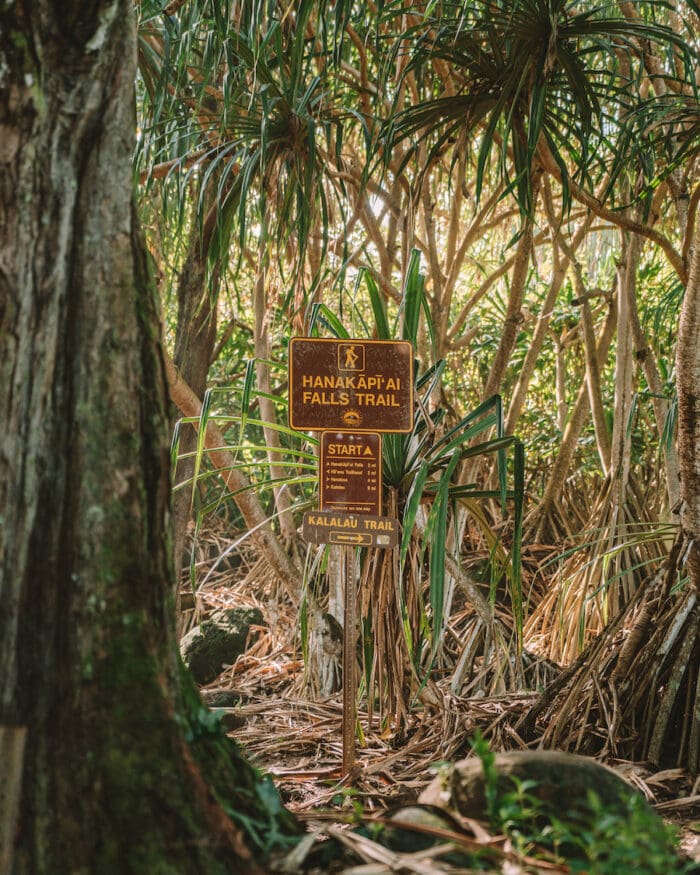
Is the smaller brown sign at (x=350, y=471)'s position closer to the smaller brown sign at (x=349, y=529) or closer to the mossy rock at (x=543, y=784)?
the smaller brown sign at (x=349, y=529)

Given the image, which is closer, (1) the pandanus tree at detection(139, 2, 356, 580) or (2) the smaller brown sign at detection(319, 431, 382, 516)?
(2) the smaller brown sign at detection(319, 431, 382, 516)

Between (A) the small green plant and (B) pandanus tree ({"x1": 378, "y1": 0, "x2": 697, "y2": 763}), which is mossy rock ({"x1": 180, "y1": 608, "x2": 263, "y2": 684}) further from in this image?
(A) the small green plant

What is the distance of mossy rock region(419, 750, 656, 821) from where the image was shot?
137 centimetres

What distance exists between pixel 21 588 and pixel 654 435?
5.39 metres

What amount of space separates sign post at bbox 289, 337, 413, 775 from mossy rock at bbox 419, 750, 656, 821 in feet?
2.88

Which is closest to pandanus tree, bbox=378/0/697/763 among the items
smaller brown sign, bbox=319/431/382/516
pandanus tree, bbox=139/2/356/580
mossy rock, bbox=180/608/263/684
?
pandanus tree, bbox=139/2/356/580

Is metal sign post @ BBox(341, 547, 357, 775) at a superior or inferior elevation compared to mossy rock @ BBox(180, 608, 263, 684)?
superior

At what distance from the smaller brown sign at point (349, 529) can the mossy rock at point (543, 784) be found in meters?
0.87

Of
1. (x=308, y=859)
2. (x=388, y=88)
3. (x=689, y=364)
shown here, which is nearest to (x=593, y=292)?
(x=388, y=88)

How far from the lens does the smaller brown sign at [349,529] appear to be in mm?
2307

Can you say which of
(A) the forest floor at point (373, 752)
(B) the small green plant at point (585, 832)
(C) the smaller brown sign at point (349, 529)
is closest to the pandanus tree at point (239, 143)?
(C) the smaller brown sign at point (349, 529)

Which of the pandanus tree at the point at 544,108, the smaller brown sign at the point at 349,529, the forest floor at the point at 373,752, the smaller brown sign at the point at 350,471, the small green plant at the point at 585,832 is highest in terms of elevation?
the pandanus tree at the point at 544,108

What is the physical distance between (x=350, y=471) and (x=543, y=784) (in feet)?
3.70

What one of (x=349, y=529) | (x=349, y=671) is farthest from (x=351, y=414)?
(x=349, y=671)
